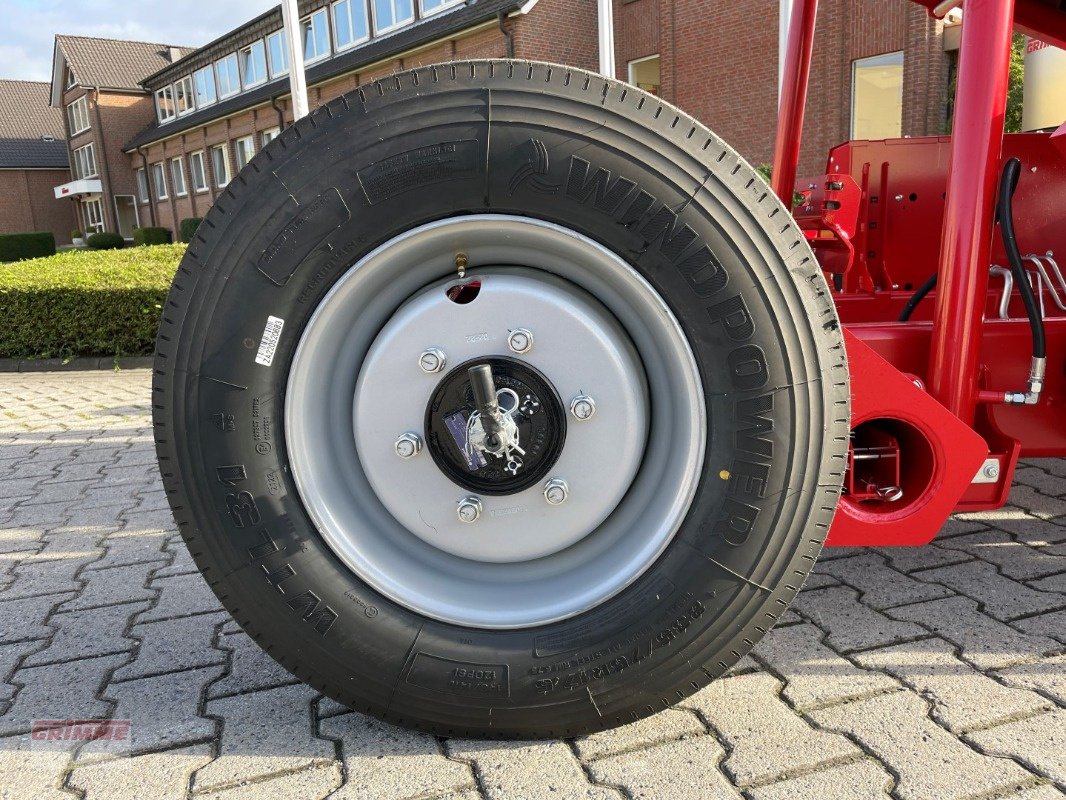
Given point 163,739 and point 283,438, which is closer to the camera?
point 283,438

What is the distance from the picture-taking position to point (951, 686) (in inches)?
71.2

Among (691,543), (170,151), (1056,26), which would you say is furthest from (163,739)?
(170,151)

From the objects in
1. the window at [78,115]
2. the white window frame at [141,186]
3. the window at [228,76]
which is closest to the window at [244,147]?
the window at [228,76]

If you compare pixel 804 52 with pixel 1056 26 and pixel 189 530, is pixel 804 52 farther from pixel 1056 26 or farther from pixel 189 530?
pixel 189 530

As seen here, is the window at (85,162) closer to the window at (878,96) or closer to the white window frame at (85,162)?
the white window frame at (85,162)

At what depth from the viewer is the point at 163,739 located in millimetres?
1729

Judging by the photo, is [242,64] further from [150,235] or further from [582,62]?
[582,62]

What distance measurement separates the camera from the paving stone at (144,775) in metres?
1.55

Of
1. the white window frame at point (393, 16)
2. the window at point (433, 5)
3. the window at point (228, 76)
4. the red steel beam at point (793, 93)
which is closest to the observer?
the red steel beam at point (793, 93)

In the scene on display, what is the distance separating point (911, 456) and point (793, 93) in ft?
4.92

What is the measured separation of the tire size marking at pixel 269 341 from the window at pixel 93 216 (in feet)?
149

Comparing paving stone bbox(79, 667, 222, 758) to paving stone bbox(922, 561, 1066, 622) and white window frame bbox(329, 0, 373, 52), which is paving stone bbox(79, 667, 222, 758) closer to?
paving stone bbox(922, 561, 1066, 622)

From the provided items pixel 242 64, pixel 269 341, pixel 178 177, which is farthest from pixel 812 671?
pixel 178 177

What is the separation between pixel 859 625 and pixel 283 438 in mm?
1537
